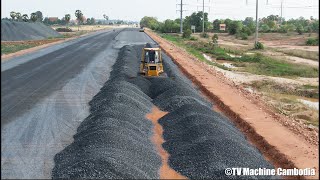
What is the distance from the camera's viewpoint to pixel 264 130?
15977mm

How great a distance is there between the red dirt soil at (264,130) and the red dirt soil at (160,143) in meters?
3.39

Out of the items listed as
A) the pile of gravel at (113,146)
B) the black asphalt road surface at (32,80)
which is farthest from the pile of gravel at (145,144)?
the black asphalt road surface at (32,80)

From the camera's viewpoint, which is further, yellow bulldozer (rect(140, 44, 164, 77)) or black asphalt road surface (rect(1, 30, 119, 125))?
yellow bulldozer (rect(140, 44, 164, 77))

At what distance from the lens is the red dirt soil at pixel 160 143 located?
37.9 ft

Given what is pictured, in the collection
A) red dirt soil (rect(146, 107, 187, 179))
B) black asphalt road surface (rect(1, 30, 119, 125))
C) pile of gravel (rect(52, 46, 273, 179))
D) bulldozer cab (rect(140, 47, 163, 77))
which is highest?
bulldozer cab (rect(140, 47, 163, 77))

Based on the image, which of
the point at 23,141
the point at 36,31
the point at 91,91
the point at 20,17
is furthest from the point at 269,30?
the point at 23,141

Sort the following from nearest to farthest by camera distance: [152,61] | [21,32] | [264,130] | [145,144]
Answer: [145,144] → [264,130] → [152,61] → [21,32]

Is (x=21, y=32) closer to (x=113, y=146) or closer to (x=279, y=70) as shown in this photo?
(x=279, y=70)

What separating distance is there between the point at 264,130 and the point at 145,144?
536 centimetres

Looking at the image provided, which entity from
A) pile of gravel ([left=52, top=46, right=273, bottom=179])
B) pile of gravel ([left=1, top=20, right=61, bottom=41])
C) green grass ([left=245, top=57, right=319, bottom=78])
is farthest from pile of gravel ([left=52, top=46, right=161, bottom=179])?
pile of gravel ([left=1, top=20, right=61, bottom=41])

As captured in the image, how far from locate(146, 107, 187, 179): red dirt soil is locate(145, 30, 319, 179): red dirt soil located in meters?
3.39

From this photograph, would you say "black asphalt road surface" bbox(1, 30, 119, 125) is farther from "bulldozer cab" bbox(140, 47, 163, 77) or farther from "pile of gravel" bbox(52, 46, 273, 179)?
"bulldozer cab" bbox(140, 47, 163, 77)

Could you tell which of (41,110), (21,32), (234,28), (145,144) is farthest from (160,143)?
(234,28)

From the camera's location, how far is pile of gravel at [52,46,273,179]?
35.2ft
